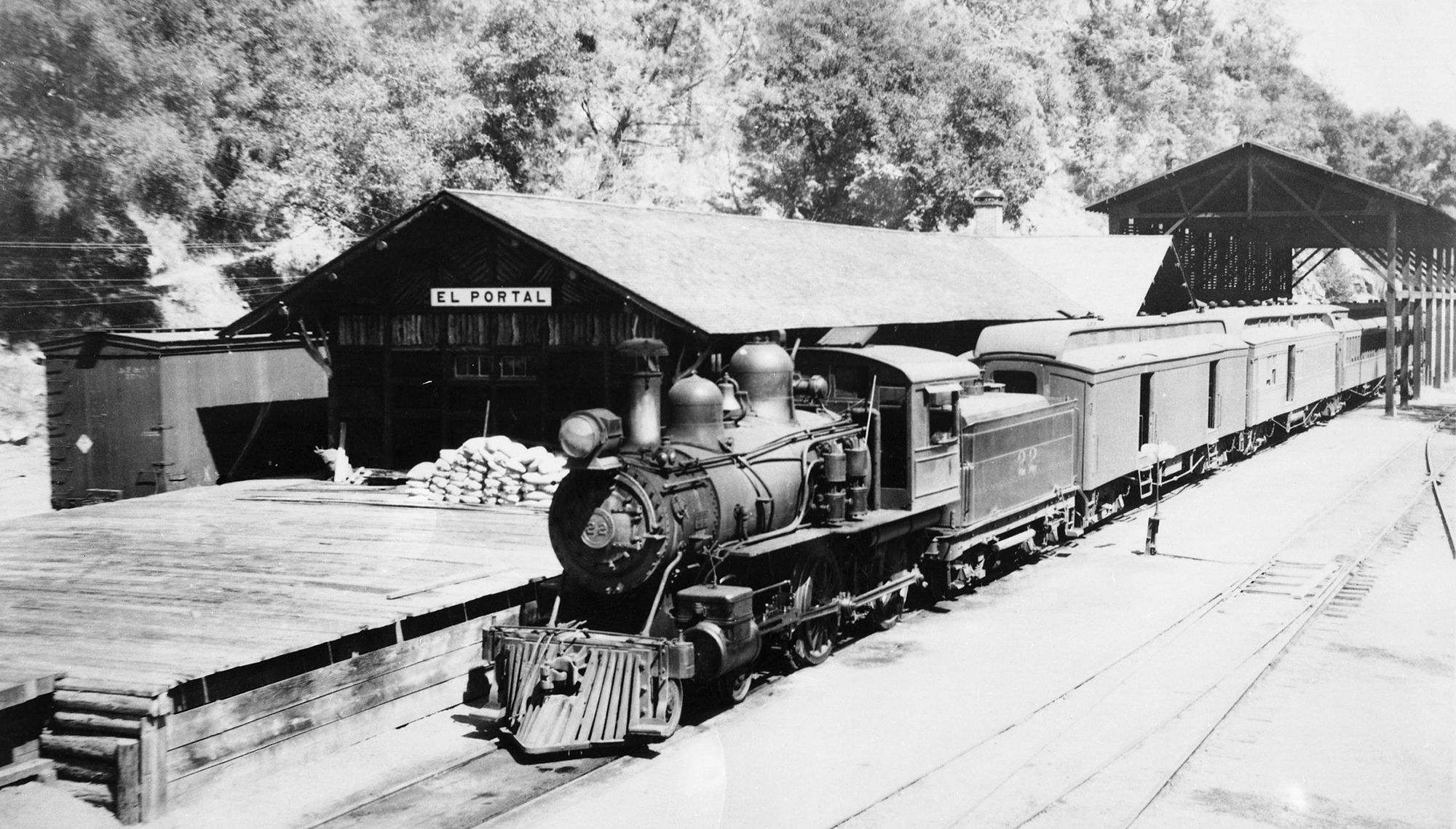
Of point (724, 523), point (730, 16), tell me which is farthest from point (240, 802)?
point (730, 16)

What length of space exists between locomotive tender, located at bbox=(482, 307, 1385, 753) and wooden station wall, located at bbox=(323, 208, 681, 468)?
14.8 ft

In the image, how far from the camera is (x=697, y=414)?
10.0 metres

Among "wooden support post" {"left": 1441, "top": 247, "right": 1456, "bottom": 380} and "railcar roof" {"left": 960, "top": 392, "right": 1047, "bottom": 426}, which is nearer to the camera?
"railcar roof" {"left": 960, "top": 392, "right": 1047, "bottom": 426}

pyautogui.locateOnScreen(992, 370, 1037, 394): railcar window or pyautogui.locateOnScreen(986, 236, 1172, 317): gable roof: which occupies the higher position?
pyautogui.locateOnScreen(986, 236, 1172, 317): gable roof

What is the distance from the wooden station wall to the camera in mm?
16469

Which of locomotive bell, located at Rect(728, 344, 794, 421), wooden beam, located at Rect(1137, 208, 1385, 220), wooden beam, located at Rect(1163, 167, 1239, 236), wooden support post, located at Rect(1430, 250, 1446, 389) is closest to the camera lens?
locomotive bell, located at Rect(728, 344, 794, 421)

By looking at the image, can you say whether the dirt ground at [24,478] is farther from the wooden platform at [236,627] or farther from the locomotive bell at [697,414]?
the locomotive bell at [697,414]

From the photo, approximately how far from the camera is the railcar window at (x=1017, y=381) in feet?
53.7

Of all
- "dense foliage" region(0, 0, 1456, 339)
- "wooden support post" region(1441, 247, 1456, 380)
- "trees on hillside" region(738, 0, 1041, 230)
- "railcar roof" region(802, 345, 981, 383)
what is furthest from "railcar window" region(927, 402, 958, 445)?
"wooden support post" region(1441, 247, 1456, 380)

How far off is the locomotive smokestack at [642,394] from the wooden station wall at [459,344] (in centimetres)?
590

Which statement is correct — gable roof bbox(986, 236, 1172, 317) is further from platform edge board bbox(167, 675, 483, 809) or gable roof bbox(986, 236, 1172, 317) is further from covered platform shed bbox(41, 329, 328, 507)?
platform edge board bbox(167, 675, 483, 809)

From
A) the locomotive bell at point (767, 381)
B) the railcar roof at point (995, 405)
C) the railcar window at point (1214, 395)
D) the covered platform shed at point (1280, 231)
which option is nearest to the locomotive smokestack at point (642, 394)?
the locomotive bell at point (767, 381)

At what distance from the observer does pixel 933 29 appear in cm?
4850

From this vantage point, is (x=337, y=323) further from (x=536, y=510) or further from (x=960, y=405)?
(x=960, y=405)
